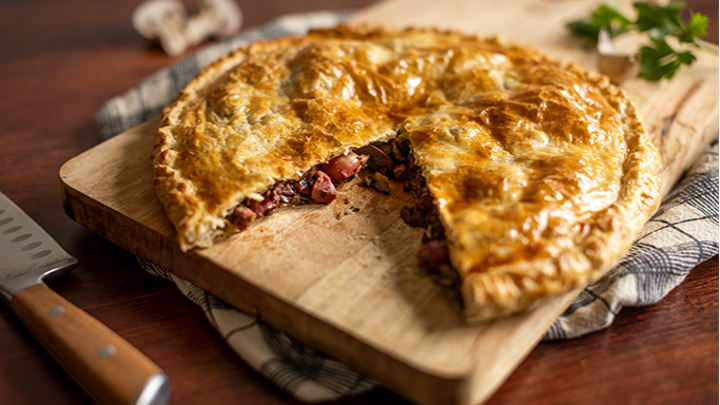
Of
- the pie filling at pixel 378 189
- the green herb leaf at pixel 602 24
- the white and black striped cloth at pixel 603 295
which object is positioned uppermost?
the green herb leaf at pixel 602 24

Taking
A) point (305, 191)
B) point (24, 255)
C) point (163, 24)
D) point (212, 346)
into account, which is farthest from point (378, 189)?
point (163, 24)

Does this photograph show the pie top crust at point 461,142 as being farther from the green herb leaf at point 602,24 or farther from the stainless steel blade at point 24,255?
the green herb leaf at point 602,24

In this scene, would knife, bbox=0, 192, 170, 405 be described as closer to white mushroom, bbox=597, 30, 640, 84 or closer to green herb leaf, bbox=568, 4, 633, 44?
white mushroom, bbox=597, 30, 640, 84

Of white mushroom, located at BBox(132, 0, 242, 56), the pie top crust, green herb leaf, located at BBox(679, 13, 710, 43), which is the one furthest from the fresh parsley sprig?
white mushroom, located at BBox(132, 0, 242, 56)

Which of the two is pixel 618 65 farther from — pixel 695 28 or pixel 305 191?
pixel 305 191

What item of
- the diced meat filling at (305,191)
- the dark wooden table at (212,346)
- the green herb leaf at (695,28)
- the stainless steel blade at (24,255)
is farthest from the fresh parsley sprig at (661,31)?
the stainless steel blade at (24,255)

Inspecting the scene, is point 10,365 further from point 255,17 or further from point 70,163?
point 255,17

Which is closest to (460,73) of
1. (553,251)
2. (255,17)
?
(553,251)
